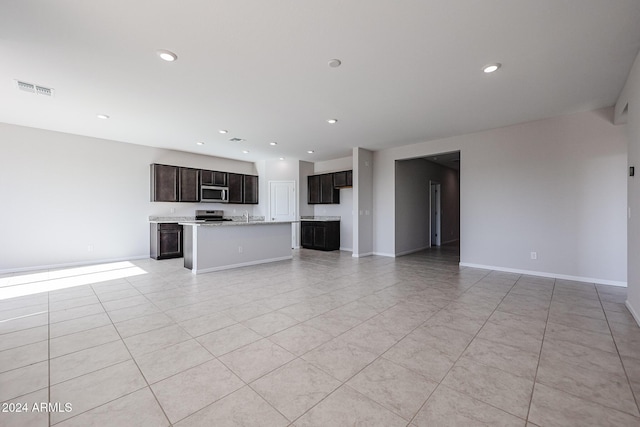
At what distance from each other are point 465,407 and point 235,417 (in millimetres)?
1289

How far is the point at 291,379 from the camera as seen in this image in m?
1.77

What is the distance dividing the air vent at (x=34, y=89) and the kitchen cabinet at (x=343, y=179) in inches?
230

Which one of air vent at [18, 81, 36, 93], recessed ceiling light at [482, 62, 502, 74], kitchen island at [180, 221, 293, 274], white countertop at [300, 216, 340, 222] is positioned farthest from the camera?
white countertop at [300, 216, 340, 222]

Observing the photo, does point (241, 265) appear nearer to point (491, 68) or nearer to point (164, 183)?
point (164, 183)

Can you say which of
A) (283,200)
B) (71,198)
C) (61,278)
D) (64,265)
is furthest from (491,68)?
(64,265)

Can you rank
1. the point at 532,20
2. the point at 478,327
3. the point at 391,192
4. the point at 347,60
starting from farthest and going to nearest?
A: the point at 391,192 < the point at 347,60 < the point at 478,327 < the point at 532,20

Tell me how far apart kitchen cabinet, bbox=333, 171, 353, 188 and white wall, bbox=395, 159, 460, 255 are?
4.42ft

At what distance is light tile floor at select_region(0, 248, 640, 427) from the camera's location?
1492mm

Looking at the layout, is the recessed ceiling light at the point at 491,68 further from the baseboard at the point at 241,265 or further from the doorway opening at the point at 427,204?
the baseboard at the point at 241,265

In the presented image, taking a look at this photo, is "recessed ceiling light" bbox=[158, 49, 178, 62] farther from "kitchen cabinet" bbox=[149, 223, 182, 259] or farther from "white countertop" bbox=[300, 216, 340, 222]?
"white countertop" bbox=[300, 216, 340, 222]

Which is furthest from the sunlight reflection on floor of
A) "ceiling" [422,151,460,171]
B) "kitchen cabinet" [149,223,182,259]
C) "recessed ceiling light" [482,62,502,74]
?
"ceiling" [422,151,460,171]

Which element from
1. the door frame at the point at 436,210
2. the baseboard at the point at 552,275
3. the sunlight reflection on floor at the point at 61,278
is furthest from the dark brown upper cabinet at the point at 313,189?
the sunlight reflection on floor at the point at 61,278

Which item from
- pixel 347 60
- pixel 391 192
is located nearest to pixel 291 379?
pixel 347 60

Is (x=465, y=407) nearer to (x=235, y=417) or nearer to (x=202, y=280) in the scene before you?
(x=235, y=417)
